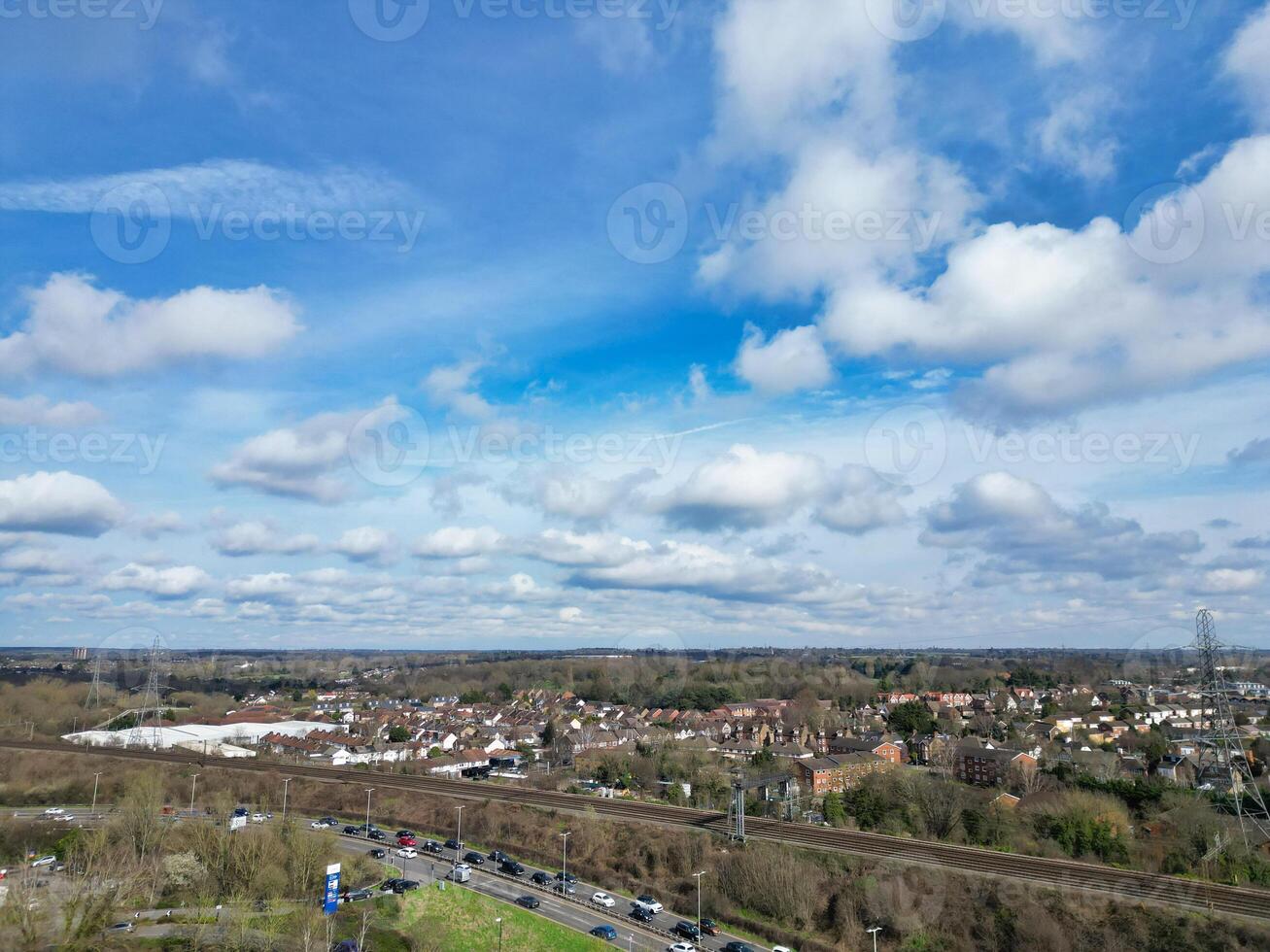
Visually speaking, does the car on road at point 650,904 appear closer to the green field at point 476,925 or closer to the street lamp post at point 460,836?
the green field at point 476,925

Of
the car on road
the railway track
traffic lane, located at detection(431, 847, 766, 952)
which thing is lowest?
traffic lane, located at detection(431, 847, 766, 952)

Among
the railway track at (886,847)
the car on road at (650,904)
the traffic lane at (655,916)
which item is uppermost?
the railway track at (886,847)

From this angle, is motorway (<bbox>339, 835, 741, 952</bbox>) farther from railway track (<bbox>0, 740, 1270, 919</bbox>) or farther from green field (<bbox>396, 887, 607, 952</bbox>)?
railway track (<bbox>0, 740, 1270, 919</bbox>)

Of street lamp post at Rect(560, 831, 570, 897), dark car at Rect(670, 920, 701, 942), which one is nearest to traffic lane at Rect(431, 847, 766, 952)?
dark car at Rect(670, 920, 701, 942)

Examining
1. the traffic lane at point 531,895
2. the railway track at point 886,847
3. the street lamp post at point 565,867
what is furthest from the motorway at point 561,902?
the railway track at point 886,847

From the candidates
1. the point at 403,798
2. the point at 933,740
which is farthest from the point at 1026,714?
the point at 403,798

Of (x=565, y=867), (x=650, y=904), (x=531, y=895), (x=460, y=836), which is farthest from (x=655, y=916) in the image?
(x=460, y=836)

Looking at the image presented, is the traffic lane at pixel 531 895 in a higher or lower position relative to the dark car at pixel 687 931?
higher

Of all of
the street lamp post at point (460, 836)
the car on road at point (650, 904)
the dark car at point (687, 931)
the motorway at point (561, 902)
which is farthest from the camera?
the street lamp post at point (460, 836)

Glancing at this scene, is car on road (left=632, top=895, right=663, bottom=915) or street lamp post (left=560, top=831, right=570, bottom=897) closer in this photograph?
car on road (left=632, top=895, right=663, bottom=915)
